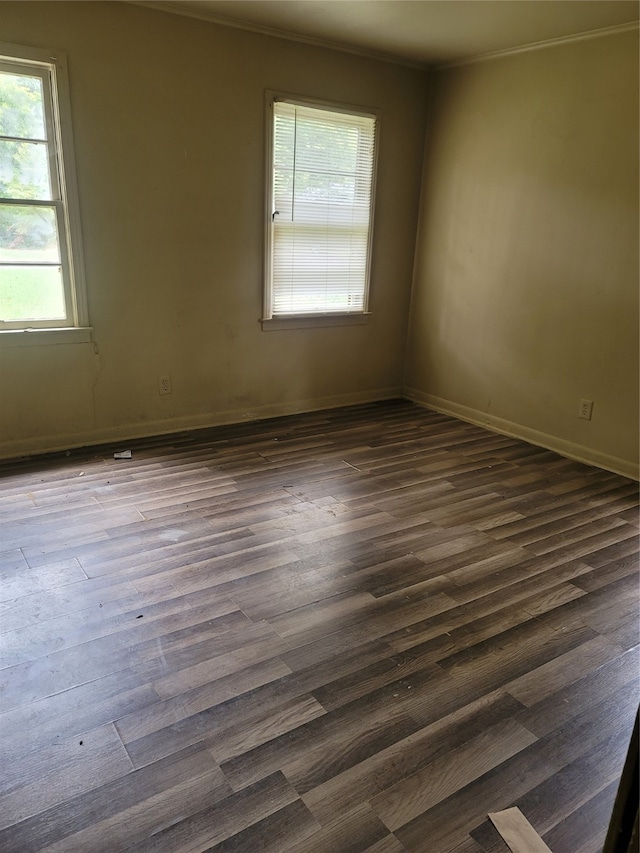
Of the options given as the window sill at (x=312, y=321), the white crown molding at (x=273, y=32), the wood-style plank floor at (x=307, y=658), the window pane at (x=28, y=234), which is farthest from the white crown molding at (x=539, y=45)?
the window pane at (x=28, y=234)

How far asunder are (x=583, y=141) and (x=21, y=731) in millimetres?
4096

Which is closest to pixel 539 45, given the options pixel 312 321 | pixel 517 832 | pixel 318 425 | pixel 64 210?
pixel 312 321

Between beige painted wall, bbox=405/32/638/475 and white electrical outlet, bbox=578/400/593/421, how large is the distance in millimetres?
45

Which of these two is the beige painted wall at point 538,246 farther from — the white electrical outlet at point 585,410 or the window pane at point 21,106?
the window pane at point 21,106

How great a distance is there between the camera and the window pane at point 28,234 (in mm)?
3293

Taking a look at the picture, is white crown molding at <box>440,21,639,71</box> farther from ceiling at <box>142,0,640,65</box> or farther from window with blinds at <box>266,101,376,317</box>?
window with blinds at <box>266,101,376,317</box>

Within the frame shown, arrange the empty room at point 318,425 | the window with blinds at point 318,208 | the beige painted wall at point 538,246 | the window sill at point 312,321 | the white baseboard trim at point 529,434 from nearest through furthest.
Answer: the empty room at point 318,425, the beige painted wall at point 538,246, the white baseboard trim at point 529,434, the window with blinds at point 318,208, the window sill at point 312,321

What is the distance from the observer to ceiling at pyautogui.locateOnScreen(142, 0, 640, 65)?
317 cm

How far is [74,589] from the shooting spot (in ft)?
7.55

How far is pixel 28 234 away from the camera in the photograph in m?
3.36

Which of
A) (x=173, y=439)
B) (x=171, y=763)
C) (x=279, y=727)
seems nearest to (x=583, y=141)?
(x=173, y=439)

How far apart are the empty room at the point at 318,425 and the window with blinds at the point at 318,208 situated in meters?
0.02

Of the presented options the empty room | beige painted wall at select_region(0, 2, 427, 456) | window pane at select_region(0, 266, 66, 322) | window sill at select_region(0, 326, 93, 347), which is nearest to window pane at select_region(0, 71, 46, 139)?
the empty room

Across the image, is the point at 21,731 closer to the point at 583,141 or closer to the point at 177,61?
the point at 177,61
